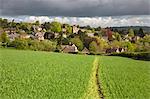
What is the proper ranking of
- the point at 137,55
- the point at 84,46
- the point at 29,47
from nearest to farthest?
the point at 137,55 < the point at 29,47 < the point at 84,46

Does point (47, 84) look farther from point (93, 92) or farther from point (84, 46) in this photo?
point (84, 46)

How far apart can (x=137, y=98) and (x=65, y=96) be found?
322 cm

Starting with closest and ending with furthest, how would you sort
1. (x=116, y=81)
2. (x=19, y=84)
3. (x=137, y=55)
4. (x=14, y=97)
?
(x=14, y=97) → (x=19, y=84) → (x=116, y=81) → (x=137, y=55)

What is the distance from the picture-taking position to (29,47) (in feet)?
152

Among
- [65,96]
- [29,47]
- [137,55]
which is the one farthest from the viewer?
[29,47]

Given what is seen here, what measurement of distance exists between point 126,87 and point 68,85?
3.01 m

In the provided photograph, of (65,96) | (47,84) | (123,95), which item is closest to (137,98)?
(123,95)

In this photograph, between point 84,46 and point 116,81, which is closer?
point 116,81

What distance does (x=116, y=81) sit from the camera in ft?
57.5

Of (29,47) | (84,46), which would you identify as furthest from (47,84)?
(84,46)

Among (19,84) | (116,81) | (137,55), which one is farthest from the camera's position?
(137,55)

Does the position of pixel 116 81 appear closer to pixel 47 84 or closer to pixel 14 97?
pixel 47 84

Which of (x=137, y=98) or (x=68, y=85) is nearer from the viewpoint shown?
(x=137, y=98)

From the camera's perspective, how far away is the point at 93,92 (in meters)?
14.0
